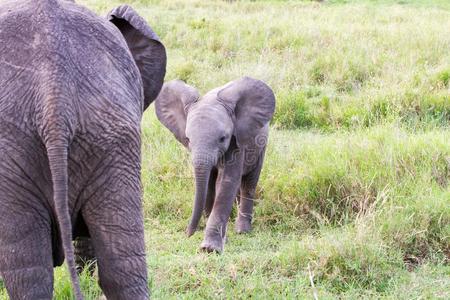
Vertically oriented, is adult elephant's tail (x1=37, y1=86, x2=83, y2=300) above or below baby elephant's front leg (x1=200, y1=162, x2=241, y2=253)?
above

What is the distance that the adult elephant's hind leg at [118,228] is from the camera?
241 cm

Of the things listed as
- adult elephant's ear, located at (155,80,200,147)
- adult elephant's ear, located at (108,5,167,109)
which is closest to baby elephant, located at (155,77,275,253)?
adult elephant's ear, located at (155,80,200,147)

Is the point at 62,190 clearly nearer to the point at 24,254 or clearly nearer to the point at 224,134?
the point at 24,254

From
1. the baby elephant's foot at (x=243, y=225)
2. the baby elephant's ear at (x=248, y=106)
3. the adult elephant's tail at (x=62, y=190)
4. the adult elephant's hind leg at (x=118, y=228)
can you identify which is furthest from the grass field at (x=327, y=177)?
the adult elephant's tail at (x=62, y=190)

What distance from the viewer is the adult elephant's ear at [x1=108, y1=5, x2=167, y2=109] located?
9.67 ft

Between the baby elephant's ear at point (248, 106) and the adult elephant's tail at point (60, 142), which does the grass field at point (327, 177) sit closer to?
the baby elephant's ear at point (248, 106)

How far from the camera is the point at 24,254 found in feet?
7.59

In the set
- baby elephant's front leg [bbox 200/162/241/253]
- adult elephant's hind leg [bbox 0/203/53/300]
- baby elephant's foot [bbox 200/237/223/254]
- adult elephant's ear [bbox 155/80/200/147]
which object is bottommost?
baby elephant's foot [bbox 200/237/223/254]

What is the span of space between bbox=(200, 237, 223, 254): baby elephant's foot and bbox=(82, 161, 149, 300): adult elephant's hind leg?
2165 millimetres

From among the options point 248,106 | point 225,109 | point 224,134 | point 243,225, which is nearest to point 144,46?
point 224,134

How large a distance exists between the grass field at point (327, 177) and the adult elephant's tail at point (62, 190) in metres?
1.34

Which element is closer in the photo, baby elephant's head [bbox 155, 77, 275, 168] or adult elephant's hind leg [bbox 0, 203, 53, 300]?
adult elephant's hind leg [bbox 0, 203, 53, 300]

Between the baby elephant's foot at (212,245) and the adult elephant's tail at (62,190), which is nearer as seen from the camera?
the adult elephant's tail at (62,190)

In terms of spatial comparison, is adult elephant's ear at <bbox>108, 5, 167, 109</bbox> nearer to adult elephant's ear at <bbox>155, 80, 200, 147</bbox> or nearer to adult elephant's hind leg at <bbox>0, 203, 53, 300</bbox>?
adult elephant's hind leg at <bbox>0, 203, 53, 300</bbox>
